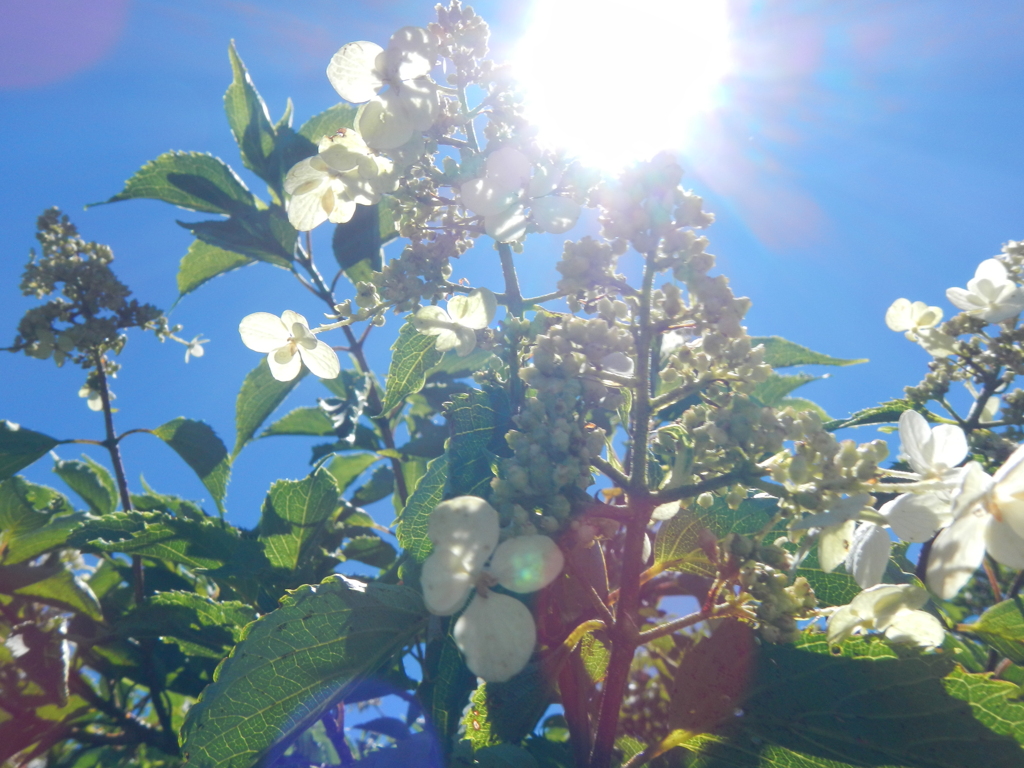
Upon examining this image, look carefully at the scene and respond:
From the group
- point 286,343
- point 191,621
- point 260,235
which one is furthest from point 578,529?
point 260,235

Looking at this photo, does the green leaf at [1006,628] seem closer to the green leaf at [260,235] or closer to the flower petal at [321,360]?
the flower petal at [321,360]

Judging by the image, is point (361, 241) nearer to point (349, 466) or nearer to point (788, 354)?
point (349, 466)

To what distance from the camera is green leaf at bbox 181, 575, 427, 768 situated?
1001 millimetres

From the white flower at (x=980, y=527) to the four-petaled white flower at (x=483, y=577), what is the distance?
514 mm

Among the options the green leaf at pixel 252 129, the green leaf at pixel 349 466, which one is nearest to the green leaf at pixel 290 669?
the green leaf at pixel 349 466

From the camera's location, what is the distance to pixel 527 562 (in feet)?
2.84

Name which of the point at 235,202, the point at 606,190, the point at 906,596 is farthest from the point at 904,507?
the point at 235,202

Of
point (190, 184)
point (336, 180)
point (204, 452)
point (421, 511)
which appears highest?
point (190, 184)

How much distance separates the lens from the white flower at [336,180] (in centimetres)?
116

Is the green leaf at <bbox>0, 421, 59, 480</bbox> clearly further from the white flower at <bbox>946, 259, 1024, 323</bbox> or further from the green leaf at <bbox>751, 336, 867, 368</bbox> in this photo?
the white flower at <bbox>946, 259, 1024, 323</bbox>

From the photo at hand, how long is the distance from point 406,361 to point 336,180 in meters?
0.38

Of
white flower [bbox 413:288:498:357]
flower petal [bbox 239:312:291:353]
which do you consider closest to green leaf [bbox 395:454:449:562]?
white flower [bbox 413:288:498:357]

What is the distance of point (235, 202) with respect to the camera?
245cm

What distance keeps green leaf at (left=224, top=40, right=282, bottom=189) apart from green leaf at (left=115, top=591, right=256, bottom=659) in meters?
1.56
